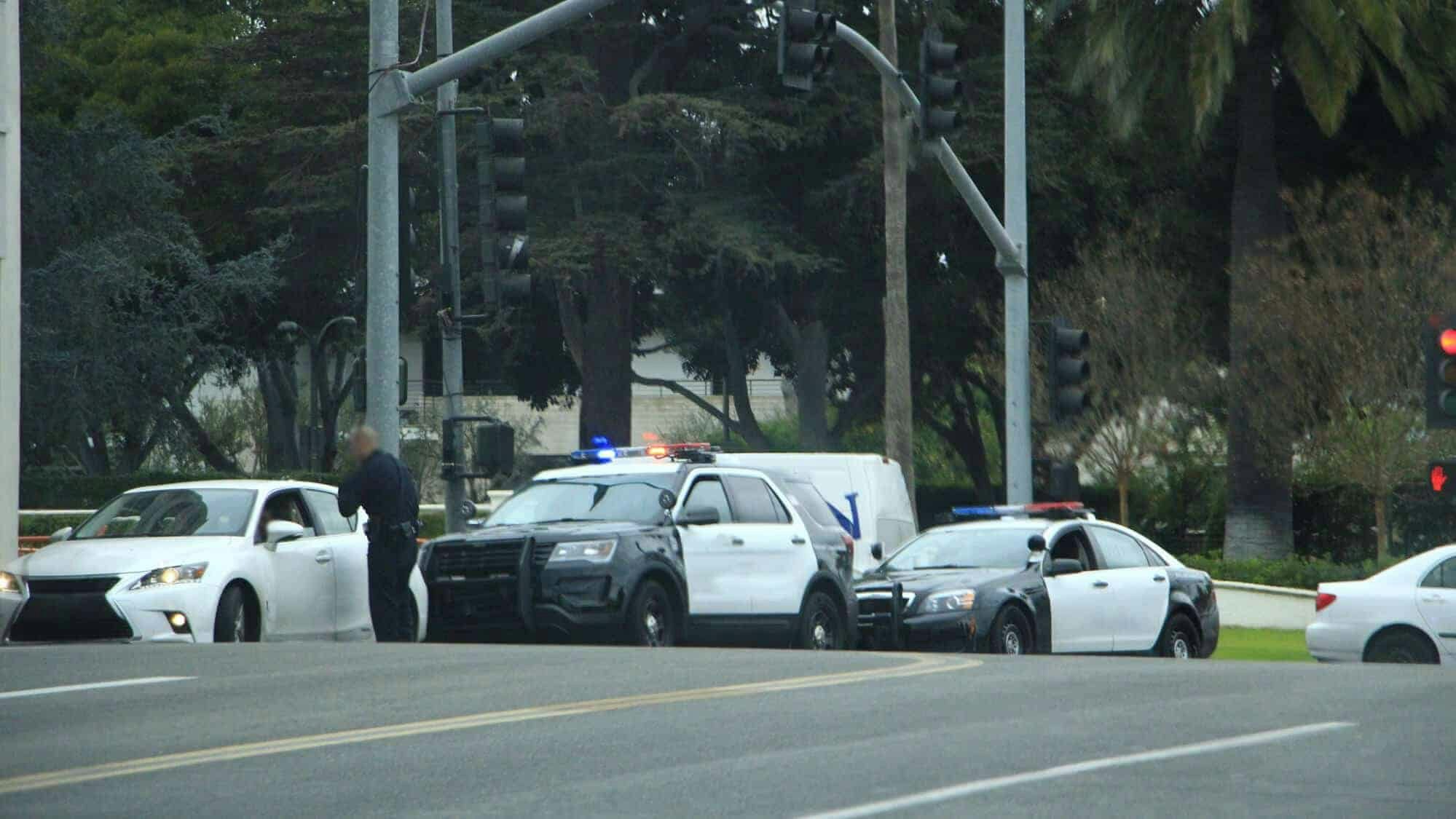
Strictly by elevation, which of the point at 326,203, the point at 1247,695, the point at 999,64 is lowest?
the point at 1247,695

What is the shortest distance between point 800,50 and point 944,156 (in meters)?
3.72

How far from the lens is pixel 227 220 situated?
4531 centimetres

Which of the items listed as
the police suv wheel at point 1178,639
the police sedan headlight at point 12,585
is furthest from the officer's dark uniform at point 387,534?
the police suv wheel at point 1178,639

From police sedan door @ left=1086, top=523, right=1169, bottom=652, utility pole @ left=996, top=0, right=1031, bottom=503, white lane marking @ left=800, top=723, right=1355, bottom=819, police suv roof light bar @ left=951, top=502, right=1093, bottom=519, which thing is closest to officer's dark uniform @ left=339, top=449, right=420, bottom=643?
police suv roof light bar @ left=951, top=502, right=1093, bottom=519

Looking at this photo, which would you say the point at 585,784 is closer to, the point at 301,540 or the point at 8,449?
the point at 301,540

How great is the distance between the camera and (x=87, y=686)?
11.7 metres

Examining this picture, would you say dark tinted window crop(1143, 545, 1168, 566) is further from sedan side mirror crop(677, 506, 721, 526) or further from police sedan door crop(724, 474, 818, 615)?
sedan side mirror crop(677, 506, 721, 526)

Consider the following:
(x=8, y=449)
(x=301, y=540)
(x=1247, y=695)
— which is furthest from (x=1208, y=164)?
(x=1247, y=695)

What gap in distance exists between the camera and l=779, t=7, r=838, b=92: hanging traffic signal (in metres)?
19.0

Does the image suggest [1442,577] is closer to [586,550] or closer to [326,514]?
[586,550]

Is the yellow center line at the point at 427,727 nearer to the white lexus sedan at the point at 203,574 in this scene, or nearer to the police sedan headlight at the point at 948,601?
the police sedan headlight at the point at 948,601

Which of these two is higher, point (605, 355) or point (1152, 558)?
point (605, 355)

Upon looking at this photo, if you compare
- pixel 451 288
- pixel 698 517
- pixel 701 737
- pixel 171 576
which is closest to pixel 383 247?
pixel 451 288

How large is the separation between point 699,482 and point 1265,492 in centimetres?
2023
